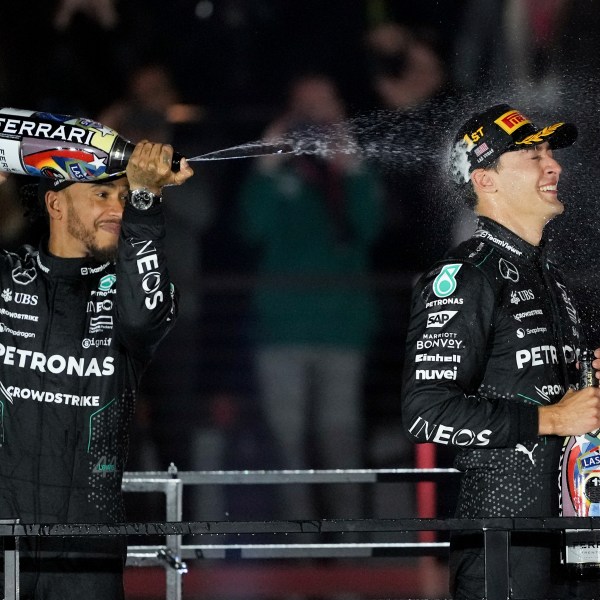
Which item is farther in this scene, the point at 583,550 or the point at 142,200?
the point at 142,200

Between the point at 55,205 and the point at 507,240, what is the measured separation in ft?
3.05

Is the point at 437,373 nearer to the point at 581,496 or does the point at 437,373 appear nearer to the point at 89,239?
the point at 581,496

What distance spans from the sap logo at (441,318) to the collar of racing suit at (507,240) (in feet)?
0.62

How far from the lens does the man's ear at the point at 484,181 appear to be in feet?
7.33

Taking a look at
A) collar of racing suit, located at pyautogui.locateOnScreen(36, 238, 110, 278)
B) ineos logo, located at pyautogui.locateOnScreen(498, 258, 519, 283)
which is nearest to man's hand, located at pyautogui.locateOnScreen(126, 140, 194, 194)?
collar of racing suit, located at pyautogui.locateOnScreen(36, 238, 110, 278)

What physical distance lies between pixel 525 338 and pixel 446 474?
239 centimetres

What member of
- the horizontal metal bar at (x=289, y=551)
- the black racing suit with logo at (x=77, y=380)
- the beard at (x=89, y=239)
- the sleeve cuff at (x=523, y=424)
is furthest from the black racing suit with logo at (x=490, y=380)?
the horizontal metal bar at (x=289, y=551)

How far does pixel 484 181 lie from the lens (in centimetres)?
224

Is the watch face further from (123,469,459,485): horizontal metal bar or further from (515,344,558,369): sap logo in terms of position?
(123,469,459,485): horizontal metal bar

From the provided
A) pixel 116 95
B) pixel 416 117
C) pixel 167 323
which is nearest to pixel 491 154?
pixel 167 323

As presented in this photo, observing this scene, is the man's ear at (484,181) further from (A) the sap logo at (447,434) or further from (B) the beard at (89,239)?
(B) the beard at (89,239)

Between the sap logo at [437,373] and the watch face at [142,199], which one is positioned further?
the watch face at [142,199]

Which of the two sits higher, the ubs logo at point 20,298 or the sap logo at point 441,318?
the ubs logo at point 20,298

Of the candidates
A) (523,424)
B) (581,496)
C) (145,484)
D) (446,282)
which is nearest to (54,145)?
(446,282)
